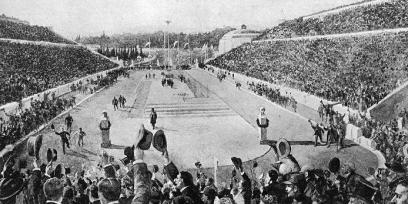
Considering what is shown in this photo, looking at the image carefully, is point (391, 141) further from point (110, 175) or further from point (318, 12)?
point (318, 12)

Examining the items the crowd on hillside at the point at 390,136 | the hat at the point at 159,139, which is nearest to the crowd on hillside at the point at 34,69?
the hat at the point at 159,139

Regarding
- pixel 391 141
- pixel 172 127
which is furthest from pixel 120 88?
pixel 391 141

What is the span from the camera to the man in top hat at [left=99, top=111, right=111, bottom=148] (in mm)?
16031

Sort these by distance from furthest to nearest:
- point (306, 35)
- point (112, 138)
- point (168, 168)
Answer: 1. point (306, 35)
2. point (112, 138)
3. point (168, 168)

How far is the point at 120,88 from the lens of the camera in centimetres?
4122

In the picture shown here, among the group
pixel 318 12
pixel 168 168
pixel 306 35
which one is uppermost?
pixel 318 12

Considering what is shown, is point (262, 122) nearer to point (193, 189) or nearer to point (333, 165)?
point (333, 165)

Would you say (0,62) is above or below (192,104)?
above

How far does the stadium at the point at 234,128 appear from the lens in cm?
720

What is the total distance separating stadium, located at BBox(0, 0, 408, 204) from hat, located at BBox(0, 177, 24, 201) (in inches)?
0.9

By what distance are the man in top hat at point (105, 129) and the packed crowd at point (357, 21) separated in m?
25.7

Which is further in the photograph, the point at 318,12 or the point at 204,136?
the point at 318,12

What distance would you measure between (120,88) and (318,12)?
3243 cm

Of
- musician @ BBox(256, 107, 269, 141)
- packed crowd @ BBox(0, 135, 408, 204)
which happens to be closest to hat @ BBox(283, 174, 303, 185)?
packed crowd @ BBox(0, 135, 408, 204)
